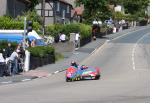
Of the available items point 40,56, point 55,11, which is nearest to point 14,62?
point 40,56

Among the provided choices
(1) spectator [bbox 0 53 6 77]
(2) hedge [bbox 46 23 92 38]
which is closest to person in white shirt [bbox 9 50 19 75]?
(1) spectator [bbox 0 53 6 77]

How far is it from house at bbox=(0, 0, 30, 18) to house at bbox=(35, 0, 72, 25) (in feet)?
54.6

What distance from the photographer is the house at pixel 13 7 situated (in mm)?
64938

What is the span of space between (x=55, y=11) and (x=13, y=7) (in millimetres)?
31698

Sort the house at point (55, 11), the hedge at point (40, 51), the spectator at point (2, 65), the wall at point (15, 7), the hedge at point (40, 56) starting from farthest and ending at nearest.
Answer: the house at point (55, 11)
the wall at point (15, 7)
the hedge at point (40, 51)
the hedge at point (40, 56)
the spectator at point (2, 65)

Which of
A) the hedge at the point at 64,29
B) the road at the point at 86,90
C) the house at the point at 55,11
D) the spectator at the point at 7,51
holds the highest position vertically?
the house at the point at 55,11

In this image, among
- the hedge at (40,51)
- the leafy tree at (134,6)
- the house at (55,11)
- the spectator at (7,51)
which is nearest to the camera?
the spectator at (7,51)

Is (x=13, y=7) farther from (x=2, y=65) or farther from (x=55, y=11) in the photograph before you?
(x=2, y=65)

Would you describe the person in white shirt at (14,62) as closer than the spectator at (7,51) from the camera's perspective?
Yes

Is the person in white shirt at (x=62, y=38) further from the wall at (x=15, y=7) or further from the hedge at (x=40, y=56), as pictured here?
the hedge at (x=40, y=56)

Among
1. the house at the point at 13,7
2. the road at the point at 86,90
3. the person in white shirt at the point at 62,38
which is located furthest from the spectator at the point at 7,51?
the house at the point at 13,7

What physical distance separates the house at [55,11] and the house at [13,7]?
16646mm

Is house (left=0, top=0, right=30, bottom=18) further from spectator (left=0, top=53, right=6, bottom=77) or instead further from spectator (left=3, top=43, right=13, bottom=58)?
spectator (left=0, top=53, right=6, bottom=77)

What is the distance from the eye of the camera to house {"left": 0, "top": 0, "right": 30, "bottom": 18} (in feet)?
213
